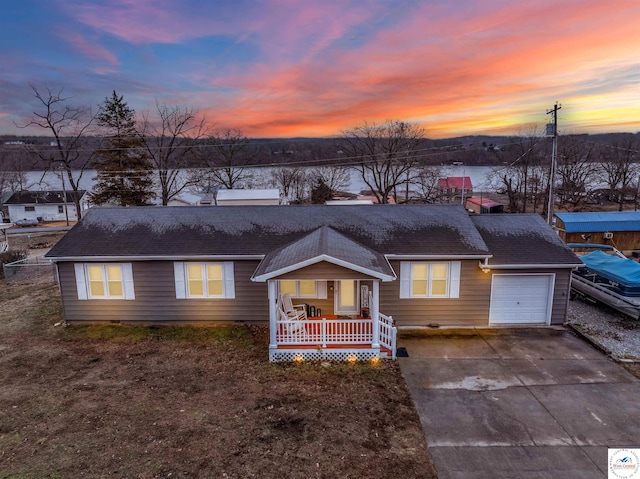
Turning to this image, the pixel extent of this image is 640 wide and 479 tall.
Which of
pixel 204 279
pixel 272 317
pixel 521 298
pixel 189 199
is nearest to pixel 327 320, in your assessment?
pixel 272 317

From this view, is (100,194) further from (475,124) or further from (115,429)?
(475,124)

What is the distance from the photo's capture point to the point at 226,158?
43.7 meters

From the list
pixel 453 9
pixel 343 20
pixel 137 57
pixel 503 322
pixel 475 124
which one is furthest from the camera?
pixel 475 124

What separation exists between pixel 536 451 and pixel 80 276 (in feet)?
44.3

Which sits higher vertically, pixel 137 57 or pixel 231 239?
pixel 137 57

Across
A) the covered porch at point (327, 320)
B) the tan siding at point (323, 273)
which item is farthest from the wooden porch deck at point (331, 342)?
the tan siding at point (323, 273)

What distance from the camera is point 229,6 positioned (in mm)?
18562

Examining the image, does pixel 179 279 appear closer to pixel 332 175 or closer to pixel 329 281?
pixel 329 281

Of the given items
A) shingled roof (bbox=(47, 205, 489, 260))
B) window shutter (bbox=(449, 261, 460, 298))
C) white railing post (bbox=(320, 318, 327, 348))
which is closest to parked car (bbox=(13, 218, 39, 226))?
shingled roof (bbox=(47, 205, 489, 260))

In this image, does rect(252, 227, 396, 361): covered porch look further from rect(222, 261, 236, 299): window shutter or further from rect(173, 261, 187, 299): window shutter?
rect(173, 261, 187, 299): window shutter

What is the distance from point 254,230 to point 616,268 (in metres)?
13.8

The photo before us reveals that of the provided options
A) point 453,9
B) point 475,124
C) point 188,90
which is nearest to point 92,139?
point 188,90

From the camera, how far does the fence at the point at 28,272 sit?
18.3 m

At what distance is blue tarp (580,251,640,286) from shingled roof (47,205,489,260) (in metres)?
6.04
